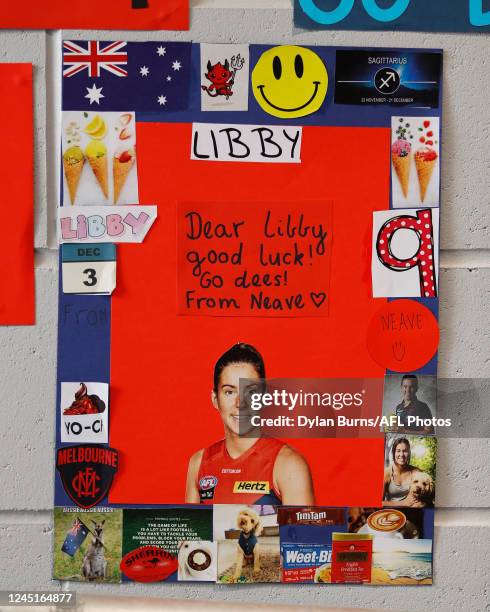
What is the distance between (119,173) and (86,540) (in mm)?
713

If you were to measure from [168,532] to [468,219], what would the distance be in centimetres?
85

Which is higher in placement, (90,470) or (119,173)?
(119,173)

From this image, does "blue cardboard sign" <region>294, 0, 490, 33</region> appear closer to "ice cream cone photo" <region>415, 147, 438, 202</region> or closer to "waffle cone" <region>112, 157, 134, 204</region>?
"ice cream cone photo" <region>415, 147, 438, 202</region>

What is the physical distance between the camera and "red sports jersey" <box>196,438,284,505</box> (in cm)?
126

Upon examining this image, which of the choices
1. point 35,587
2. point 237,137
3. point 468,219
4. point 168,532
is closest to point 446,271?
point 468,219

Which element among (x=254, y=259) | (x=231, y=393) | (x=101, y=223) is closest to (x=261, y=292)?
(x=254, y=259)

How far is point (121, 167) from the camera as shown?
1238 millimetres

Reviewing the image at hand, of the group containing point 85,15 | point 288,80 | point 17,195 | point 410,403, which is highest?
point 85,15

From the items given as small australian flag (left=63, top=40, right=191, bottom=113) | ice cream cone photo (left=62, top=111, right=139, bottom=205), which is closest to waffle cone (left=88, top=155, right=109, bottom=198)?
ice cream cone photo (left=62, top=111, right=139, bottom=205)

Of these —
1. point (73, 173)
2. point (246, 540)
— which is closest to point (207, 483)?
point (246, 540)

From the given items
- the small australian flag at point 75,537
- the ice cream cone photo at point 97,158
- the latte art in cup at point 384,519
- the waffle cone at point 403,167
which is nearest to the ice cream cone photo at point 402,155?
the waffle cone at point 403,167

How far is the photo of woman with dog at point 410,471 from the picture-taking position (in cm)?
127

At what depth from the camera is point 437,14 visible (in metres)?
1.24

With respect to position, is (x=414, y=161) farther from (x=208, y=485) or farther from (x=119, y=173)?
(x=208, y=485)
